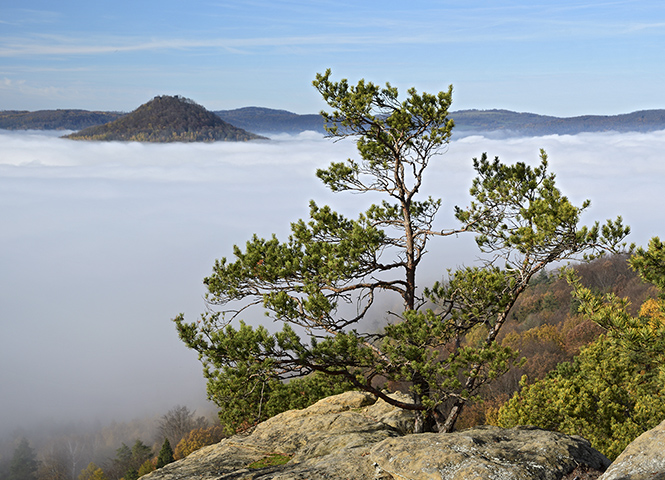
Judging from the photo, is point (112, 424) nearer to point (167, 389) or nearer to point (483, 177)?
point (167, 389)

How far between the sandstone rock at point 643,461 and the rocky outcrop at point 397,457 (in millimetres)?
1131

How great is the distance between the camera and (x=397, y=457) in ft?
26.9

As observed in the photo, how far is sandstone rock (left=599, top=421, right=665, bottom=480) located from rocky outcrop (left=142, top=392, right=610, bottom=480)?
44.5 inches

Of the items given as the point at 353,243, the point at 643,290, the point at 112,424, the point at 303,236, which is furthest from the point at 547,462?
the point at 112,424

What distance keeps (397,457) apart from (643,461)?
3503mm

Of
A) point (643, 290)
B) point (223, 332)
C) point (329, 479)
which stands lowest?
point (643, 290)

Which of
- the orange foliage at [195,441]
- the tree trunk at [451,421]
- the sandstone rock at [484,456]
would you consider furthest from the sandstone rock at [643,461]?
the orange foliage at [195,441]

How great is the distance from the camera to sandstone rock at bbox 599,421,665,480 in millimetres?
6734

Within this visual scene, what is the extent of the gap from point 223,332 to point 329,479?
4.02 m

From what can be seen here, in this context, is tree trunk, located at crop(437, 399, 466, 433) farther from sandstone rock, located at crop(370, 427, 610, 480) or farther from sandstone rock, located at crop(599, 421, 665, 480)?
sandstone rock, located at crop(599, 421, 665, 480)

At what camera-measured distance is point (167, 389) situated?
634 feet

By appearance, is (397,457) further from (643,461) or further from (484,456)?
(643,461)

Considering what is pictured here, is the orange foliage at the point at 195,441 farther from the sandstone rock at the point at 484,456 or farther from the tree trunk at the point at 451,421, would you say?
the sandstone rock at the point at 484,456

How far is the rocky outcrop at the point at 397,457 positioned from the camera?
7828 mm
